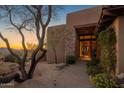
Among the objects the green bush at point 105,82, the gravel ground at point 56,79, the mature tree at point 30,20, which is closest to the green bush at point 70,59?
the gravel ground at point 56,79

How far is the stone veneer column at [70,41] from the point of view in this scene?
41.8ft

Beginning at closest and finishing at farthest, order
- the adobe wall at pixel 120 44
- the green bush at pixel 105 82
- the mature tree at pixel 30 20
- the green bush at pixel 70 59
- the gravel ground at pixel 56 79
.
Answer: the green bush at pixel 105 82 → the adobe wall at pixel 120 44 → the gravel ground at pixel 56 79 → the mature tree at pixel 30 20 → the green bush at pixel 70 59

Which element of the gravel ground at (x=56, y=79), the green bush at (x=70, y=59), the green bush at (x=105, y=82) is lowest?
the gravel ground at (x=56, y=79)

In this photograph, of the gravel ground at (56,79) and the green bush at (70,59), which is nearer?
the gravel ground at (56,79)

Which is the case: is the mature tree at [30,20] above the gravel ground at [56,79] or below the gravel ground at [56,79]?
above

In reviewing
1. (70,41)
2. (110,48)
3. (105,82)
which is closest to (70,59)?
(70,41)

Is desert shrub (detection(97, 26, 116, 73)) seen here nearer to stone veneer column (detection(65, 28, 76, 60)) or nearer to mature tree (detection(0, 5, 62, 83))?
mature tree (detection(0, 5, 62, 83))

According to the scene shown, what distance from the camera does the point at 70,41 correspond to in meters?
12.8

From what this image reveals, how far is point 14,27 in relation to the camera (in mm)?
8305

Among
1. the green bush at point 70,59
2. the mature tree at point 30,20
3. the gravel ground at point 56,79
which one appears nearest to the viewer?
the gravel ground at point 56,79

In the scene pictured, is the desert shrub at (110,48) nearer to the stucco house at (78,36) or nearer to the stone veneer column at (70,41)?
the stucco house at (78,36)

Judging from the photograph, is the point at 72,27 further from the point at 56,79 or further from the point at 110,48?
the point at 110,48

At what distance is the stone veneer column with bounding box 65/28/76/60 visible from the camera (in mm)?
12750

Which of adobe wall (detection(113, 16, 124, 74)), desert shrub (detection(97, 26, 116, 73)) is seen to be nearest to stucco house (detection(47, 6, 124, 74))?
desert shrub (detection(97, 26, 116, 73))
